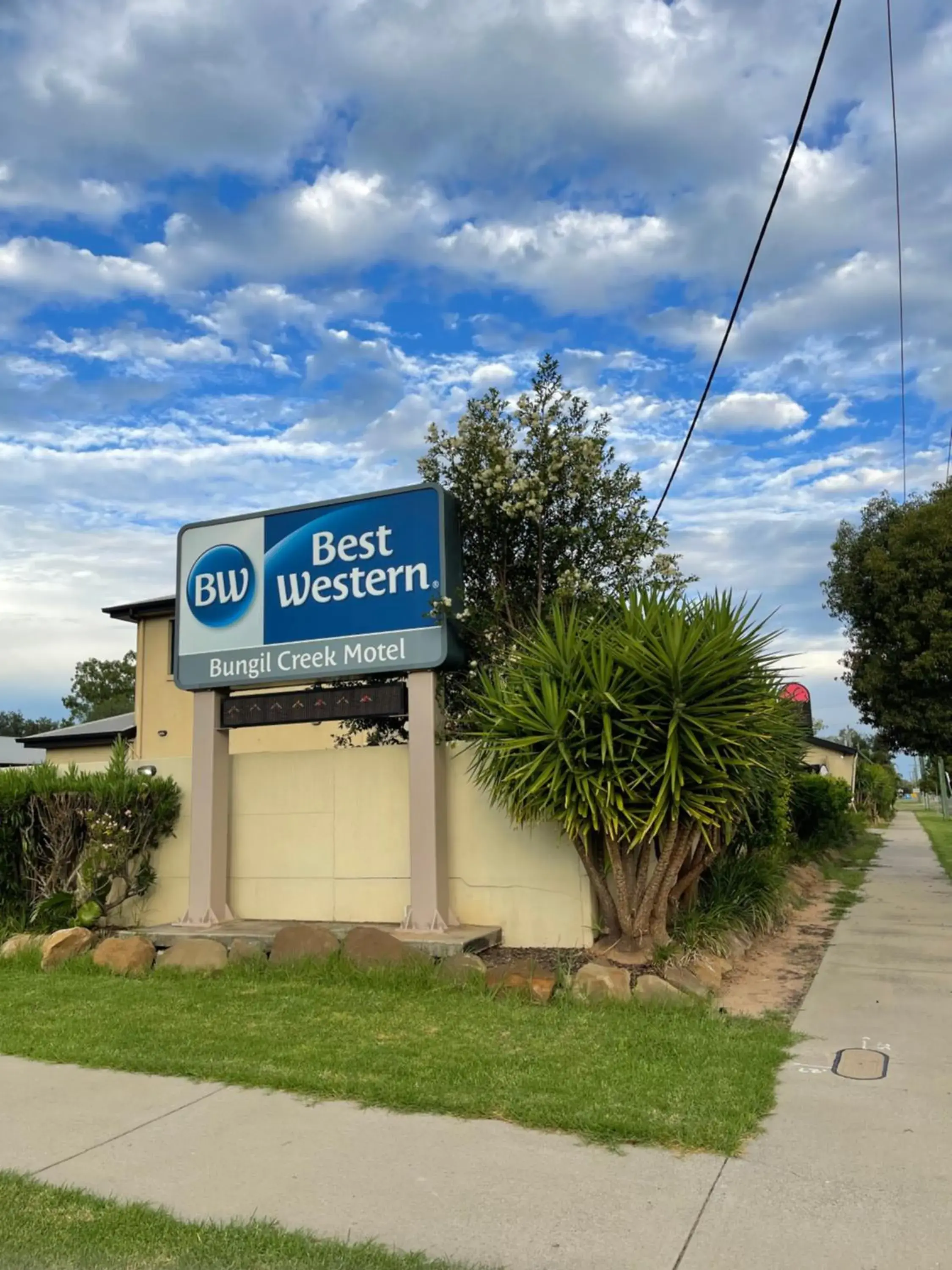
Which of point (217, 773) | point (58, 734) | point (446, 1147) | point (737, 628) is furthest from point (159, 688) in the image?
point (446, 1147)

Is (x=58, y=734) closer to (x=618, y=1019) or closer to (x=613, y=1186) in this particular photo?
(x=618, y=1019)

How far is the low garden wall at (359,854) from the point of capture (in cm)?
916

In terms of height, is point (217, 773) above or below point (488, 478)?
below

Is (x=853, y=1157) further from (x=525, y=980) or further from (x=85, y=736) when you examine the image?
(x=85, y=736)

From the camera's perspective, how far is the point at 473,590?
10352 mm

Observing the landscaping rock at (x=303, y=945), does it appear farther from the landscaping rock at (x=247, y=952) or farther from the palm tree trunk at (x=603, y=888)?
the palm tree trunk at (x=603, y=888)

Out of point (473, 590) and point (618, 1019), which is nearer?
point (618, 1019)

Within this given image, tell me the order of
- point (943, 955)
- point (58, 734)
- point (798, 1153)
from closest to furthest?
point (798, 1153), point (943, 955), point (58, 734)

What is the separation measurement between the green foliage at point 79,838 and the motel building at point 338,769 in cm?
31

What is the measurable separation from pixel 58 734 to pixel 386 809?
744 inches

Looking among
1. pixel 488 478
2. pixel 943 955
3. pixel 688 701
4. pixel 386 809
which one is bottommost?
pixel 943 955

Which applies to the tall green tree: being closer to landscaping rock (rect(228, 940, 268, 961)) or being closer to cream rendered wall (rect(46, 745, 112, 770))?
landscaping rock (rect(228, 940, 268, 961))

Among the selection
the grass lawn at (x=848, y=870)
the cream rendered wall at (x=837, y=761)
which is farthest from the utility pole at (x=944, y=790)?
the grass lawn at (x=848, y=870)

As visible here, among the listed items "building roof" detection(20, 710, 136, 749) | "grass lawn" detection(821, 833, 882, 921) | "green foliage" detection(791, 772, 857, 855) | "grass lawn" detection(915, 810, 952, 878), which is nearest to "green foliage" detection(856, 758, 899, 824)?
"grass lawn" detection(915, 810, 952, 878)
